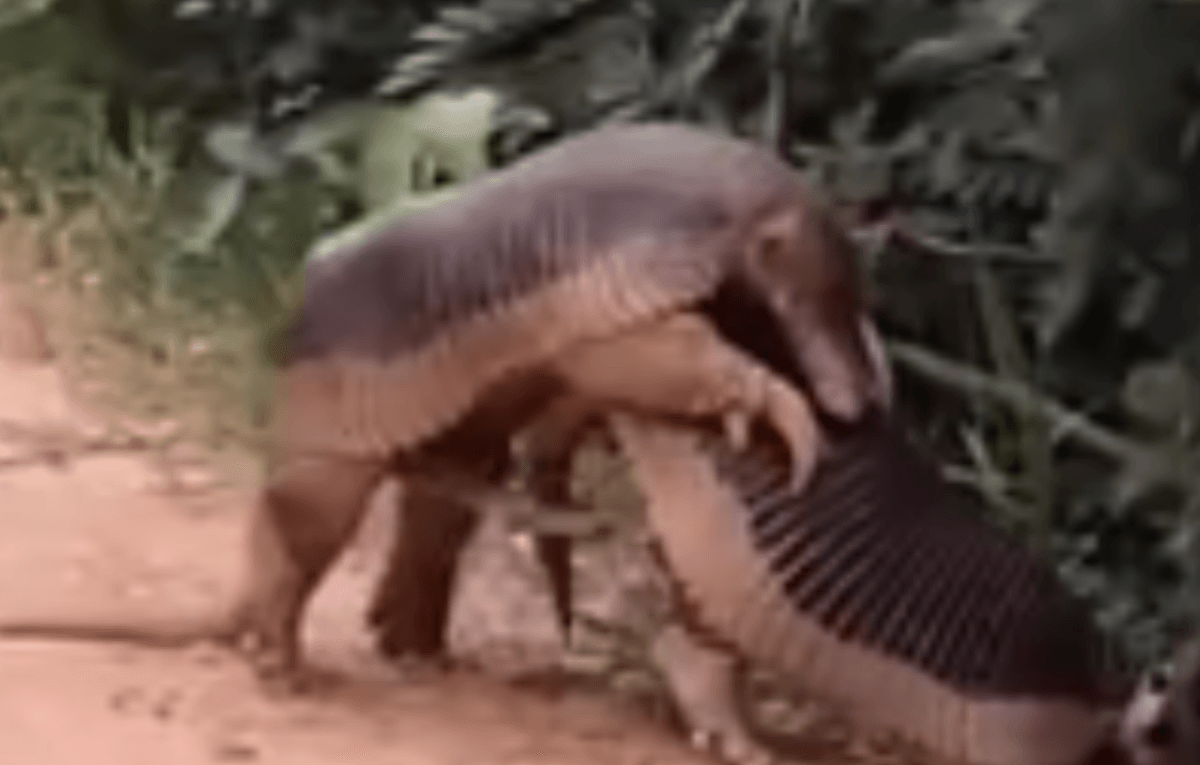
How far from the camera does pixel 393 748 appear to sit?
2.04 m

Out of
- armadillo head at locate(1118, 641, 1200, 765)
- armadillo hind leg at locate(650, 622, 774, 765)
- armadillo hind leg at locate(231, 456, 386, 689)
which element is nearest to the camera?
armadillo head at locate(1118, 641, 1200, 765)

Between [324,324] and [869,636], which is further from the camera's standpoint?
[324,324]

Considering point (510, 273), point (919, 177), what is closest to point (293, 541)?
point (510, 273)

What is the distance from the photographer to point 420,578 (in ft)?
7.30

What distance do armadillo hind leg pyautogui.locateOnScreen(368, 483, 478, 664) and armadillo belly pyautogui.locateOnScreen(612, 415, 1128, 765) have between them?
0.96 feet

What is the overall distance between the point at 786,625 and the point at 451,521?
0.41 metres

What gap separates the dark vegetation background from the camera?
2135mm

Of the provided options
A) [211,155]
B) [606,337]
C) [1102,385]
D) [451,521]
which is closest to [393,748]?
[451,521]

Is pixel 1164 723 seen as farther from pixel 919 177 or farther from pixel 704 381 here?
pixel 919 177

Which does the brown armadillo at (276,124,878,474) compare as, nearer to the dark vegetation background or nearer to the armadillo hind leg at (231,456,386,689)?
the armadillo hind leg at (231,456,386,689)

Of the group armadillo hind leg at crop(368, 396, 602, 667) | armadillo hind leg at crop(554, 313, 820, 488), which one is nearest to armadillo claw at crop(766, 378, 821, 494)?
armadillo hind leg at crop(554, 313, 820, 488)

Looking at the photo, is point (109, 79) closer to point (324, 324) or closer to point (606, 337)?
point (324, 324)

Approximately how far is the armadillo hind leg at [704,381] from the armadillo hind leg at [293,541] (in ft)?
0.92

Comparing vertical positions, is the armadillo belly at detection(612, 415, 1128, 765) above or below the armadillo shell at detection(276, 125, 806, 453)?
below
